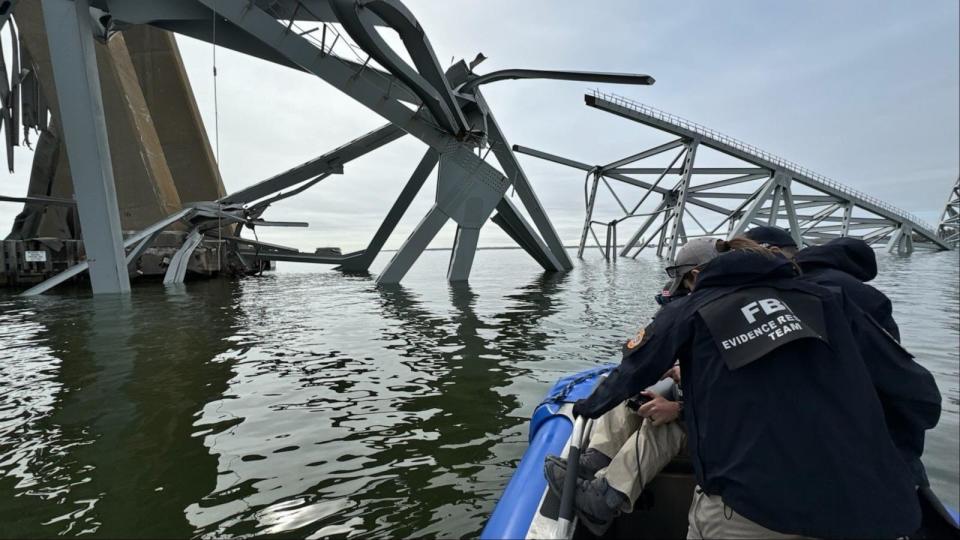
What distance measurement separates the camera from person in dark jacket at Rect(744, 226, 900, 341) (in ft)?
7.36

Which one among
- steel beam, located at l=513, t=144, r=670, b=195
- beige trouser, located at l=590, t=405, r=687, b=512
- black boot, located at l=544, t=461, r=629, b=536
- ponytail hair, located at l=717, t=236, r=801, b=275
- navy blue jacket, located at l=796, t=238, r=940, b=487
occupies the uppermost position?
steel beam, located at l=513, t=144, r=670, b=195

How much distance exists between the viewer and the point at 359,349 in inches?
337

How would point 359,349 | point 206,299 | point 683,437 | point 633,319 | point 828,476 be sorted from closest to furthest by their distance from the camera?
1. point 828,476
2. point 683,437
3. point 359,349
4. point 633,319
5. point 206,299

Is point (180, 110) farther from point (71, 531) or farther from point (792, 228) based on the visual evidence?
point (792, 228)

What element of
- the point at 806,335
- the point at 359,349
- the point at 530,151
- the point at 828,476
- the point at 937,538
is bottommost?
the point at 359,349

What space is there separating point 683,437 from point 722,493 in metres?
0.84

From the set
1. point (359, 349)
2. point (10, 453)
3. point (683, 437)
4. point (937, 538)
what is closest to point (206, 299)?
point (359, 349)

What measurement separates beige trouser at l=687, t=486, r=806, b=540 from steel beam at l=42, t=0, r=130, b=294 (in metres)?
17.2

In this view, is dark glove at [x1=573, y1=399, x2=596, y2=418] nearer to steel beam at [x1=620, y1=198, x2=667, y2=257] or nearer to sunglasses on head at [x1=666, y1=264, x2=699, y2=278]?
sunglasses on head at [x1=666, y1=264, x2=699, y2=278]

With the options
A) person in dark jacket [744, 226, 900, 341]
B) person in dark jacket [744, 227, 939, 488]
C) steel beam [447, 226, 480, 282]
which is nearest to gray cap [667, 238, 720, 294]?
person in dark jacket [744, 226, 900, 341]

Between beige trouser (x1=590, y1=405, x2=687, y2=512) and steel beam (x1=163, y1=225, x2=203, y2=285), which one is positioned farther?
steel beam (x1=163, y1=225, x2=203, y2=285)

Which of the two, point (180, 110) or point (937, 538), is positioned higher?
point (180, 110)

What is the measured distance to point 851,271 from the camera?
2441 millimetres

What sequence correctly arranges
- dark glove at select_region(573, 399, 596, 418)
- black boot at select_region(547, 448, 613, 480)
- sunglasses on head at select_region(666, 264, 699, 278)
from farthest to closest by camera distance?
1. sunglasses on head at select_region(666, 264, 699, 278)
2. black boot at select_region(547, 448, 613, 480)
3. dark glove at select_region(573, 399, 596, 418)
